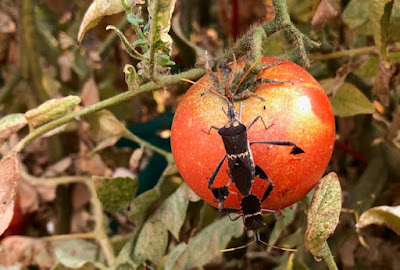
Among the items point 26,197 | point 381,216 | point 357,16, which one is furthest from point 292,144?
point 26,197

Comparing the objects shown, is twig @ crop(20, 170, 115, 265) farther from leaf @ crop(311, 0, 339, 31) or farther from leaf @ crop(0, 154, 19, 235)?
leaf @ crop(311, 0, 339, 31)

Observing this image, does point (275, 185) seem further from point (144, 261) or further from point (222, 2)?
point (222, 2)

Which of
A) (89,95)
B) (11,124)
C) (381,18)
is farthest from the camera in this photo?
(89,95)

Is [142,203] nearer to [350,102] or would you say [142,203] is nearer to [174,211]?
[174,211]

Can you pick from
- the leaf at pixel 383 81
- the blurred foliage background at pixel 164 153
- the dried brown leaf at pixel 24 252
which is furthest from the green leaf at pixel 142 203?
the leaf at pixel 383 81

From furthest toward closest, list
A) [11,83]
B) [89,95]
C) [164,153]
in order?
[11,83], [89,95], [164,153]

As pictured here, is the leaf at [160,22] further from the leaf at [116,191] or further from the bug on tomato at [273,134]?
the leaf at [116,191]

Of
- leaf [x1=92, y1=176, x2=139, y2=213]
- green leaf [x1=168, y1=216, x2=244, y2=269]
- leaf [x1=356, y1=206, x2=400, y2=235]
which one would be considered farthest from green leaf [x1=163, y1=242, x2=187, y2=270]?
leaf [x1=356, y1=206, x2=400, y2=235]
